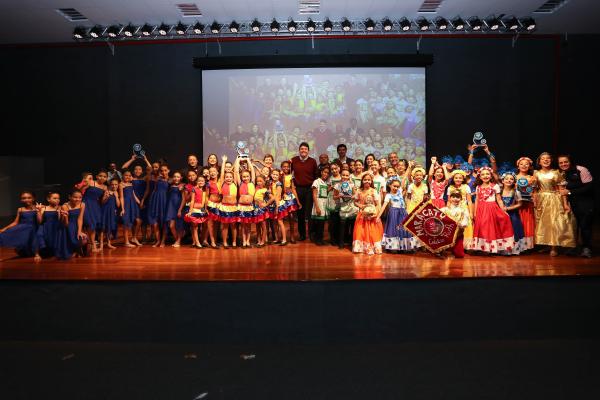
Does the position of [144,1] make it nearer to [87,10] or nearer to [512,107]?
[87,10]

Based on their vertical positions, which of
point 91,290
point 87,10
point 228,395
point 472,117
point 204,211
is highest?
point 87,10

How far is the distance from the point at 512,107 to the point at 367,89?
10.1ft

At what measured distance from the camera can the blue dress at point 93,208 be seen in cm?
639

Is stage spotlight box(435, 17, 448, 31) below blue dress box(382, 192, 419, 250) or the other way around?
the other way around

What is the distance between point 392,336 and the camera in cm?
417

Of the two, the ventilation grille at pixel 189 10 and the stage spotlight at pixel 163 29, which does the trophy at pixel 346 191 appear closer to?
the ventilation grille at pixel 189 10

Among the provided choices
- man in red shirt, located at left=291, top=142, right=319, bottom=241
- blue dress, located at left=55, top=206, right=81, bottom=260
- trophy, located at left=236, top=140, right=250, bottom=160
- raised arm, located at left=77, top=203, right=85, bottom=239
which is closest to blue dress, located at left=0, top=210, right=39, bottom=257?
blue dress, located at left=55, top=206, right=81, bottom=260

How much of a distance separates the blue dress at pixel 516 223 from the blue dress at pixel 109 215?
5486mm

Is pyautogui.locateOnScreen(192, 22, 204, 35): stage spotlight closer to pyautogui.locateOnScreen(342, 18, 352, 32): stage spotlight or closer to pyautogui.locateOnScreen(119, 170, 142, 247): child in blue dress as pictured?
pyautogui.locateOnScreen(342, 18, 352, 32): stage spotlight

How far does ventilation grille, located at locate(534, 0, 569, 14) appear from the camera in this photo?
27.1 ft

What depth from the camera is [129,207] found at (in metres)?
7.02

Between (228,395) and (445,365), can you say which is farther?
(445,365)

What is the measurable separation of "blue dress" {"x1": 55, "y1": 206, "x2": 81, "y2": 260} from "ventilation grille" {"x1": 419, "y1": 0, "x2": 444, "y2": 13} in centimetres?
678

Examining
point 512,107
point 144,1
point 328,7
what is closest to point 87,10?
point 144,1
